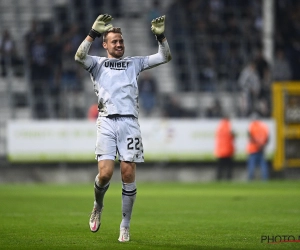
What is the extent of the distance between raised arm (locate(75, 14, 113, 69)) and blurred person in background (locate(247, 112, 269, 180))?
16457mm

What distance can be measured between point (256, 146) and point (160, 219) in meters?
13.3

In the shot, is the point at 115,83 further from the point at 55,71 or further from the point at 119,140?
the point at 55,71

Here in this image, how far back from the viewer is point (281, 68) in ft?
92.2

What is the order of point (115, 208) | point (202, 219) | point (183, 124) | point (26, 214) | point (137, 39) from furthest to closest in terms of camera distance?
point (137, 39) < point (183, 124) < point (115, 208) < point (26, 214) < point (202, 219)

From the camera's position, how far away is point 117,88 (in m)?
9.08

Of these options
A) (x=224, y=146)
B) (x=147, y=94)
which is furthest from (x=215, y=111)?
(x=147, y=94)

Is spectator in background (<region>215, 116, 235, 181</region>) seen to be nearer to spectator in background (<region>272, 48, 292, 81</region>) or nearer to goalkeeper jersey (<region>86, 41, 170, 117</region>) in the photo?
spectator in background (<region>272, 48, 292, 81</region>)

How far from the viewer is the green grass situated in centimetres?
878

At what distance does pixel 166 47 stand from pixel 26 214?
15.9ft

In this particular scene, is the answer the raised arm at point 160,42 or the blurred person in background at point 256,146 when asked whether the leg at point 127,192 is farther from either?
the blurred person in background at point 256,146

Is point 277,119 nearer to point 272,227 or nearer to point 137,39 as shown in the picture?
point 137,39

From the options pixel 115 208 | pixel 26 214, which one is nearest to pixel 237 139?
pixel 115 208

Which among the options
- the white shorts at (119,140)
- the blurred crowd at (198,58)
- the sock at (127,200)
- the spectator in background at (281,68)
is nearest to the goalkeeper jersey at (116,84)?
the white shorts at (119,140)

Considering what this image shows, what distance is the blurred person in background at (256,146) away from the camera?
82.4ft
